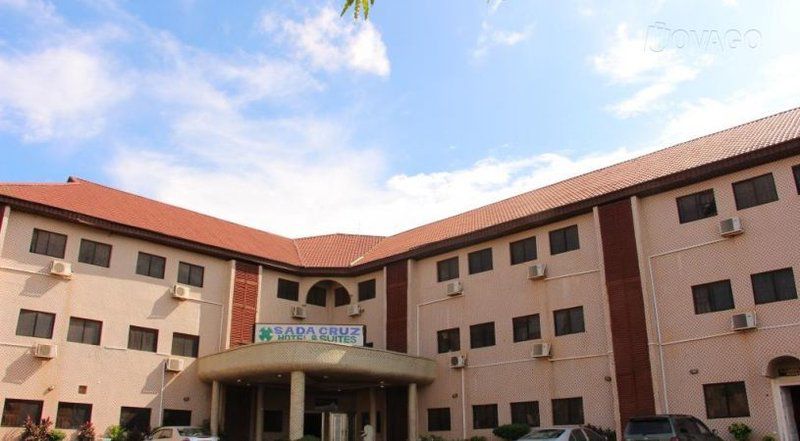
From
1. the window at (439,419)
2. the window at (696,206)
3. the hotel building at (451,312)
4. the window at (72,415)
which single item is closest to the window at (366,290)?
the hotel building at (451,312)

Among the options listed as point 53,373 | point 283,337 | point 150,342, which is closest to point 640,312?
point 283,337

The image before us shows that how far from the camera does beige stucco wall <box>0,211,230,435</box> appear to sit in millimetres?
25016

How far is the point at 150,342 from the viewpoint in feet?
94.4

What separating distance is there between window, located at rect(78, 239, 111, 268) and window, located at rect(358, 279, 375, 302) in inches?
487

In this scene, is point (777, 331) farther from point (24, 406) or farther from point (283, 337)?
point (24, 406)

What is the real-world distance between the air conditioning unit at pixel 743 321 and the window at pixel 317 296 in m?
20.6

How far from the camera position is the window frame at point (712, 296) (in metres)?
22.4

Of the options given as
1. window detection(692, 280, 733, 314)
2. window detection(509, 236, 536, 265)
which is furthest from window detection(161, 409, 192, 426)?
window detection(692, 280, 733, 314)

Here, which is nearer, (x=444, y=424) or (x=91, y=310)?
(x=91, y=310)

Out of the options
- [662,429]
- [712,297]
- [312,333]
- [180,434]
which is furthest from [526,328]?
[180,434]

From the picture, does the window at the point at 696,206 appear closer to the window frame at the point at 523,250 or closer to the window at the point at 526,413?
the window frame at the point at 523,250

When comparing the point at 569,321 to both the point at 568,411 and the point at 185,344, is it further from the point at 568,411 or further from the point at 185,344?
the point at 185,344

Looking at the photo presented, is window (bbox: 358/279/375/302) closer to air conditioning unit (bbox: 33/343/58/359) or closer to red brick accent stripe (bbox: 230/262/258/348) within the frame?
red brick accent stripe (bbox: 230/262/258/348)

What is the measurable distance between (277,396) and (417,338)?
7.24 m
